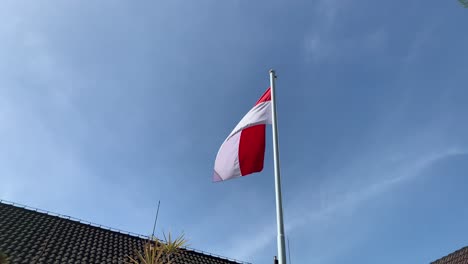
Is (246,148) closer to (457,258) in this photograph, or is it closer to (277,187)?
(277,187)

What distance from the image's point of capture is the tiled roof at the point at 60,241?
43.5 ft

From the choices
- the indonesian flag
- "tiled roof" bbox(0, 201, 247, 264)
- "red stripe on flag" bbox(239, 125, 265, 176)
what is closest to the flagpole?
the indonesian flag

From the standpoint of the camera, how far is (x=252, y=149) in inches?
316

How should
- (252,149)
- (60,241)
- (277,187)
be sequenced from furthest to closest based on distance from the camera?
(60,241), (252,149), (277,187)

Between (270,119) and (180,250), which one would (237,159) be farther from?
(180,250)

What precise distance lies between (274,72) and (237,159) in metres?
2.37

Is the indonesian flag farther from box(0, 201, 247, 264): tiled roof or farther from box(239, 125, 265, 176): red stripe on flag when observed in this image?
box(0, 201, 247, 264): tiled roof

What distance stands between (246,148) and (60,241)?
438 inches

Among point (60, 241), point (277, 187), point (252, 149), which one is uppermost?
point (60, 241)

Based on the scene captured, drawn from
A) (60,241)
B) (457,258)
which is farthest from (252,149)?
(457,258)

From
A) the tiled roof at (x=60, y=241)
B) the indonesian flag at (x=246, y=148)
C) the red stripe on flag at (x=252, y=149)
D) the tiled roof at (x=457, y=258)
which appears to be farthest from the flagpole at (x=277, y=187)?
the tiled roof at (x=457, y=258)

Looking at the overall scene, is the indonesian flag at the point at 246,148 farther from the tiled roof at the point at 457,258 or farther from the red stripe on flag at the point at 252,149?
the tiled roof at the point at 457,258

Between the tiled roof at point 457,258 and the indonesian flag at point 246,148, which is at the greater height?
the tiled roof at point 457,258

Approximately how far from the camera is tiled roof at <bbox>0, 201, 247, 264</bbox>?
1325cm
